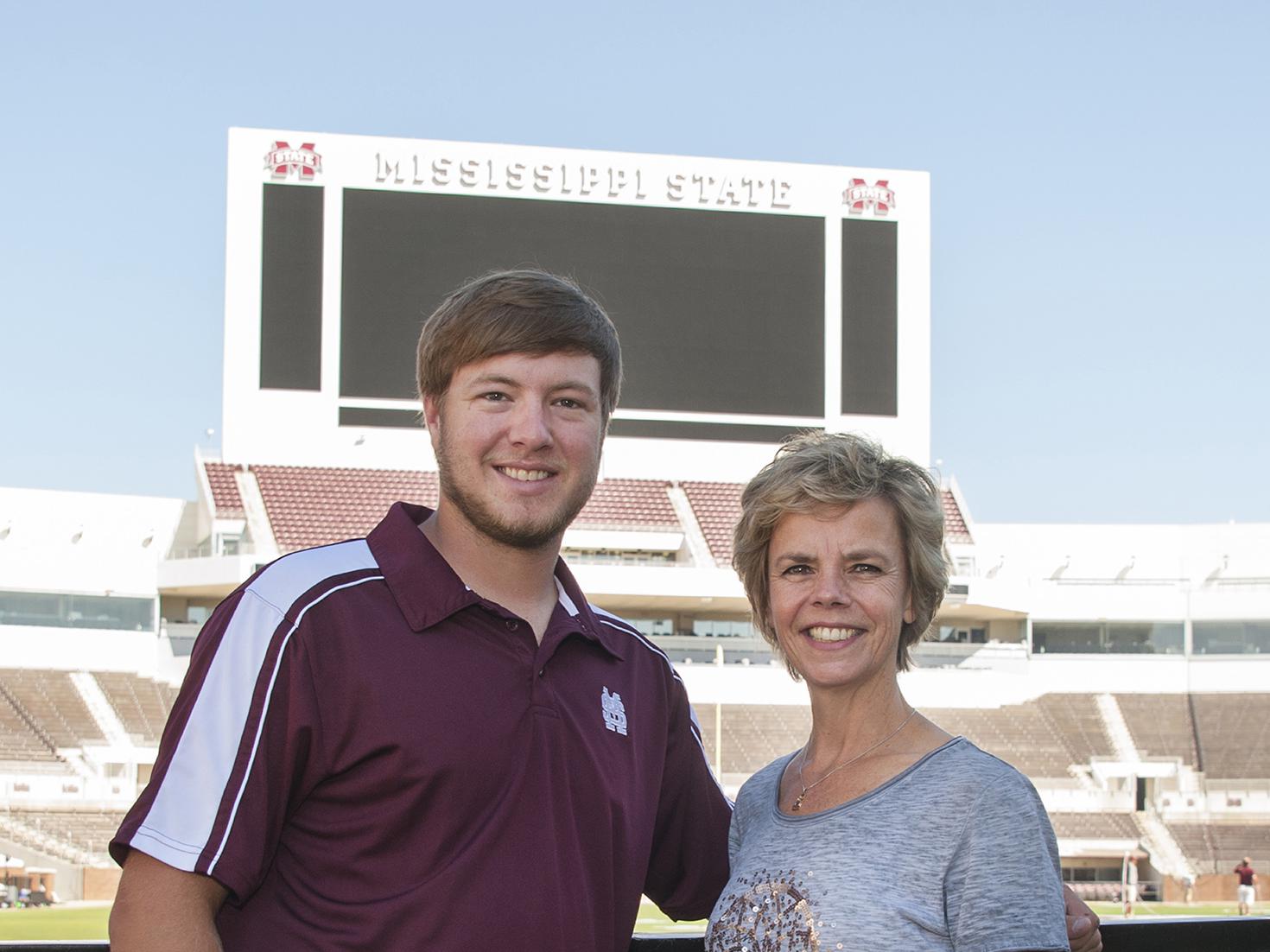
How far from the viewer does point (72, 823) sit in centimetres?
2130

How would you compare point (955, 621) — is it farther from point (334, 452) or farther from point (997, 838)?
point (997, 838)

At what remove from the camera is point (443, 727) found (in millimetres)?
2119

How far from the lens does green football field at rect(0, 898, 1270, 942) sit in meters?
14.1

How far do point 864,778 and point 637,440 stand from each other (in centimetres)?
2581

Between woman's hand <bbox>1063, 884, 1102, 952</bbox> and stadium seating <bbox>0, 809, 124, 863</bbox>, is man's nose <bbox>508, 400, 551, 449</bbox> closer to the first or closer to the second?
woman's hand <bbox>1063, 884, 1102, 952</bbox>

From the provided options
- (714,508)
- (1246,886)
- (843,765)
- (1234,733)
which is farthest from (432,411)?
(1234,733)

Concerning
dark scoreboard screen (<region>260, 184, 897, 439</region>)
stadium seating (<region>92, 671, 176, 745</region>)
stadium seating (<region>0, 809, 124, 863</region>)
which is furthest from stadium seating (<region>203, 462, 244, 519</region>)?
stadium seating (<region>0, 809, 124, 863</region>)

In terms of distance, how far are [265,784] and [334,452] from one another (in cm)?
2624

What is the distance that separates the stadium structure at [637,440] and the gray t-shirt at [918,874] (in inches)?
906

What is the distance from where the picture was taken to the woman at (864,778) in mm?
2033

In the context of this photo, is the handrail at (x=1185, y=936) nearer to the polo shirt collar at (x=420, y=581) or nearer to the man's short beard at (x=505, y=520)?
the polo shirt collar at (x=420, y=581)

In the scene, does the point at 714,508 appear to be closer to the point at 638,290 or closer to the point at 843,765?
the point at 638,290

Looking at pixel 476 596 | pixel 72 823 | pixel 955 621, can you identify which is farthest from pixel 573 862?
pixel 955 621

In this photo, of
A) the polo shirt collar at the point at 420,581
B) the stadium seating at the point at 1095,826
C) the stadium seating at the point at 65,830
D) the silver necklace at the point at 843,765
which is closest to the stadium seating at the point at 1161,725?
the stadium seating at the point at 1095,826
